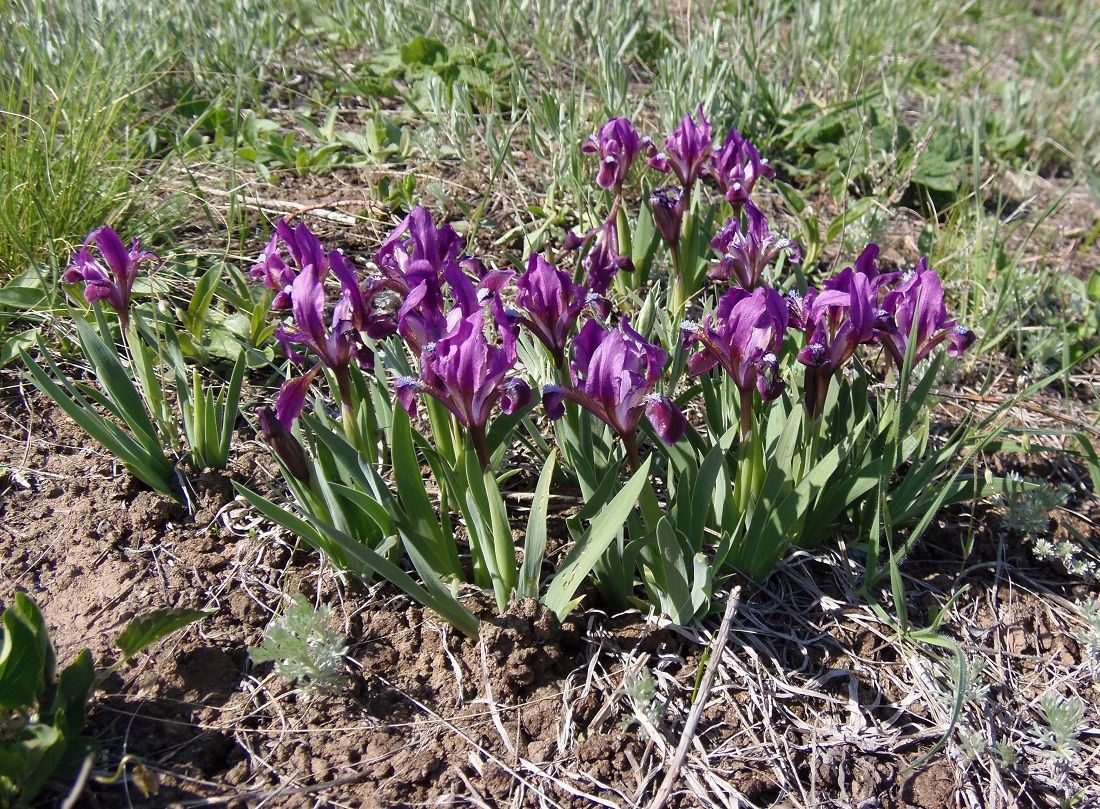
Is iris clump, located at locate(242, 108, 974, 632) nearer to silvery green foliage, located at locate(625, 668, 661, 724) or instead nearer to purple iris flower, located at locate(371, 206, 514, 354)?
purple iris flower, located at locate(371, 206, 514, 354)

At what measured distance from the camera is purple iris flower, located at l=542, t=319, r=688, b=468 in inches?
64.0

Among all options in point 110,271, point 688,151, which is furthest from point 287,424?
point 688,151

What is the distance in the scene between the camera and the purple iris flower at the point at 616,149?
2742 mm

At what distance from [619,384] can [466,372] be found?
285 millimetres

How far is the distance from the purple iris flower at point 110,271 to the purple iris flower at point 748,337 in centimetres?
138

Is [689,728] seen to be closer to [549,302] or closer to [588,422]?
[588,422]

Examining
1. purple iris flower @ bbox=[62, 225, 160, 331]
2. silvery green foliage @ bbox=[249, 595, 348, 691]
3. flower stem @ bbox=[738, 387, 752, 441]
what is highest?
purple iris flower @ bbox=[62, 225, 160, 331]

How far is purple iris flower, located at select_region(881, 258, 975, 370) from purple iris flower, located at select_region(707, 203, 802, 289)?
39 centimetres

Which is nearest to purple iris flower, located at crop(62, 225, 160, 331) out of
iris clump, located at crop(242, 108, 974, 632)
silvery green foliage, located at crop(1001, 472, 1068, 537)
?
iris clump, located at crop(242, 108, 974, 632)

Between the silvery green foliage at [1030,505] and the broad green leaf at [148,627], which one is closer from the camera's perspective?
the broad green leaf at [148,627]

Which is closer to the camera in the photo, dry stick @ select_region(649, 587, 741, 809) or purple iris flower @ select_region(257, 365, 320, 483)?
dry stick @ select_region(649, 587, 741, 809)

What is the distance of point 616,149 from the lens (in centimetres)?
275

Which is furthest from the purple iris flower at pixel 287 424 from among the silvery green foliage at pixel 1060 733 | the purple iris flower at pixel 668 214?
the silvery green foliage at pixel 1060 733

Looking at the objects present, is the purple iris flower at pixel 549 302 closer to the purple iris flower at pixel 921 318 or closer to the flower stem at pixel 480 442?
the flower stem at pixel 480 442
